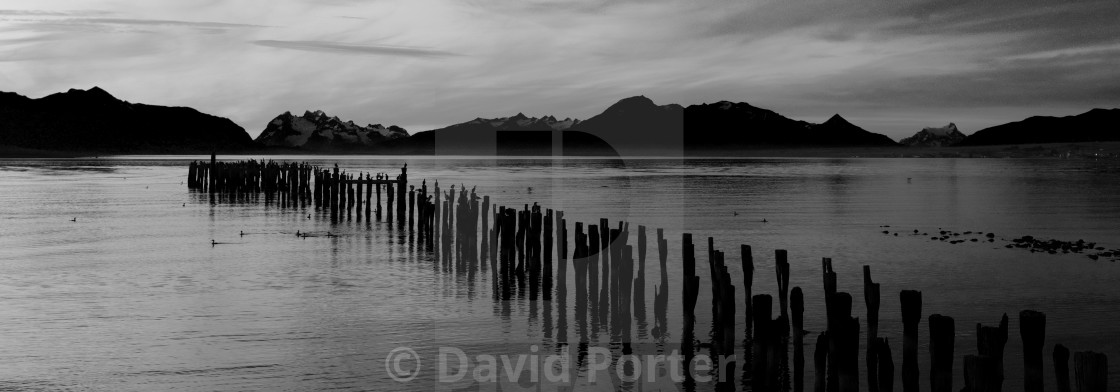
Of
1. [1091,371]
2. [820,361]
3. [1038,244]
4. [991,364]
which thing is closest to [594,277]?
[820,361]

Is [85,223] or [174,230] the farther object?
[85,223]

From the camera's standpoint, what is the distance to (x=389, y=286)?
20.8 m

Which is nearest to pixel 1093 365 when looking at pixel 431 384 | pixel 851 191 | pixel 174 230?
pixel 431 384

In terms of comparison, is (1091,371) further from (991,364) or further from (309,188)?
(309,188)

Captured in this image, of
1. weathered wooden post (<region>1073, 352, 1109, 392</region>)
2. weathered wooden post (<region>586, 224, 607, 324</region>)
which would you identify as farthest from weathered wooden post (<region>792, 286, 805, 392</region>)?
weathered wooden post (<region>586, 224, 607, 324</region>)

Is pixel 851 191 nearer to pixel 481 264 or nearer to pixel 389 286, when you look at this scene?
pixel 481 264

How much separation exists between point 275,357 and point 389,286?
706 centimetres
